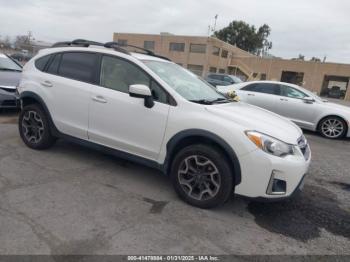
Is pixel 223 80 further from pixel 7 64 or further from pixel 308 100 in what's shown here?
pixel 7 64

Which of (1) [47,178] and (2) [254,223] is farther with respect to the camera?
(1) [47,178]

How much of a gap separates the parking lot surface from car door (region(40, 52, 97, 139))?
616 millimetres

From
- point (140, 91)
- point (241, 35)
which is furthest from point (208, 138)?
point (241, 35)

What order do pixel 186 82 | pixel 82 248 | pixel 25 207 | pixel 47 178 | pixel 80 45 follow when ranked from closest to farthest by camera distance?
pixel 82 248 < pixel 25 207 < pixel 47 178 < pixel 186 82 < pixel 80 45

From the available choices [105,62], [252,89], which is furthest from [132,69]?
[252,89]

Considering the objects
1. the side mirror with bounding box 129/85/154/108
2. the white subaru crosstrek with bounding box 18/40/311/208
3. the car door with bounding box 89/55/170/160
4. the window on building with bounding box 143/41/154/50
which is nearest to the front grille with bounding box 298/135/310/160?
the white subaru crosstrek with bounding box 18/40/311/208

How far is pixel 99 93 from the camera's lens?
4277 mm

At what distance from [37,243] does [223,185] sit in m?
1.91

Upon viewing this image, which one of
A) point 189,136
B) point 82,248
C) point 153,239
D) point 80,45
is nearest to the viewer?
point 82,248

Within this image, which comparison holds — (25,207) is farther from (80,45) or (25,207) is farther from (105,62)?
(80,45)

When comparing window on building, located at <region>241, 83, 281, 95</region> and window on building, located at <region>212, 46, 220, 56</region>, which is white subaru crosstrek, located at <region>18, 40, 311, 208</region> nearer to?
window on building, located at <region>241, 83, 281, 95</region>

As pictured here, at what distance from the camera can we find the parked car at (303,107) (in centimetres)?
868

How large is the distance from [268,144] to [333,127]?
20.9 feet

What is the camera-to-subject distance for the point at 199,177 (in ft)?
11.9
